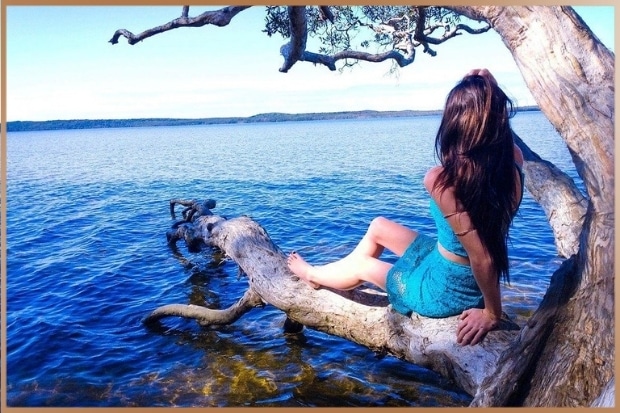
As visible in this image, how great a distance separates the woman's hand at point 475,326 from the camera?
295 centimetres

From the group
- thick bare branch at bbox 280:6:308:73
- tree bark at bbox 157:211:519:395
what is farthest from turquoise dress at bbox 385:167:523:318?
thick bare branch at bbox 280:6:308:73

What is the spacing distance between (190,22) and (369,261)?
2.64 m

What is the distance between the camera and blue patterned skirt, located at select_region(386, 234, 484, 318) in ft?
9.66

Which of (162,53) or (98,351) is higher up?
(162,53)

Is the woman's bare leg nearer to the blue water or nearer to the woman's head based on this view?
the woman's head

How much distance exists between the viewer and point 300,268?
383 centimetres

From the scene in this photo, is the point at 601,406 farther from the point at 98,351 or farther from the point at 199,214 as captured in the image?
the point at 199,214

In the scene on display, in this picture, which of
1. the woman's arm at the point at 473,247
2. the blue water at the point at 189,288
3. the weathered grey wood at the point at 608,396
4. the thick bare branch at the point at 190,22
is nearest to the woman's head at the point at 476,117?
the woman's arm at the point at 473,247

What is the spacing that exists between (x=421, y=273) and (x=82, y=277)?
17.8 ft

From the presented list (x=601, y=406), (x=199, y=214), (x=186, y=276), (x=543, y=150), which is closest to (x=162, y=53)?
(x=199, y=214)

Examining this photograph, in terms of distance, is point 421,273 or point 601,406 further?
point 421,273

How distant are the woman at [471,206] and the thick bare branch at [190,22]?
91.2 inches

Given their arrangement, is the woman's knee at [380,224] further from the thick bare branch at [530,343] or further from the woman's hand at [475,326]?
the thick bare branch at [530,343]

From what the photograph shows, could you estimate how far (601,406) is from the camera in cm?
250
